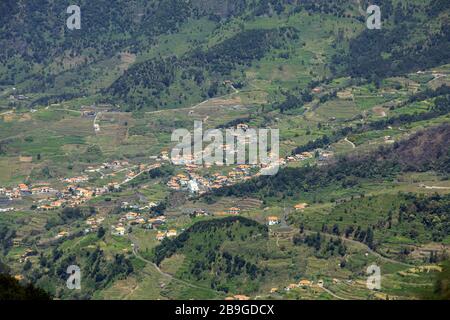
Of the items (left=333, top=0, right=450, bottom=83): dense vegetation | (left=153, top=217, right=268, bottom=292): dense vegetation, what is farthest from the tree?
(left=333, top=0, right=450, bottom=83): dense vegetation

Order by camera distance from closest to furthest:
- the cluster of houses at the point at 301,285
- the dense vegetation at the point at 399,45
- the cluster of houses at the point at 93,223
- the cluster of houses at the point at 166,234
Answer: the cluster of houses at the point at 301,285
the cluster of houses at the point at 166,234
the cluster of houses at the point at 93,223
the dense vegetation at the point at 399,45

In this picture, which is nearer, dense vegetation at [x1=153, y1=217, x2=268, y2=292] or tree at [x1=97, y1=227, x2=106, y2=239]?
dense vegetation at [x1=153, y1=217, x2=268, y2=292]

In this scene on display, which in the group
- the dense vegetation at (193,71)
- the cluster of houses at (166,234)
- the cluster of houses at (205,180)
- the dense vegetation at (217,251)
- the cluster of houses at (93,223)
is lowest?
the cluster of houses at (93,223)

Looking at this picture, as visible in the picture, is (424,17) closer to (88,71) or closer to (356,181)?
(88,71)

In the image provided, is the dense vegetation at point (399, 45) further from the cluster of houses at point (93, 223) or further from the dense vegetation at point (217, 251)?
the dense vegetation at point (217, 251)

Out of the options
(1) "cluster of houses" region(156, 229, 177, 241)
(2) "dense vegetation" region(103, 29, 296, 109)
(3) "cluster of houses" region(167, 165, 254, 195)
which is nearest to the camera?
(1) "cluster of houses" region(156, 229, 177, 241)

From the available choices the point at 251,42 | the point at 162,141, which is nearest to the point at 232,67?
the point at 251,42

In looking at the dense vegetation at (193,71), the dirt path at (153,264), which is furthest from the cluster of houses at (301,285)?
the dense vegetation at (193,71)

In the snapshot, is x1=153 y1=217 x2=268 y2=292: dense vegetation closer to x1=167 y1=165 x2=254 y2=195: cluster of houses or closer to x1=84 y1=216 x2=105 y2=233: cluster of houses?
x1=84 y1=216 x2=105 y2=233: cluster of houses

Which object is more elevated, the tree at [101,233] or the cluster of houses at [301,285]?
the cluster of houses at [301,285]

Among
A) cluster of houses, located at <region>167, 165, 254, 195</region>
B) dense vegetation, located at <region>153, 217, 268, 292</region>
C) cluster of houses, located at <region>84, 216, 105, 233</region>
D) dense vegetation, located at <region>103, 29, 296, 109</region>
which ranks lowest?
cluster of houses, located at <region>84, 216, 105, 233</region>

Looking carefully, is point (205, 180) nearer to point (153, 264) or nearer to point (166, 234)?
point (166, 234)
